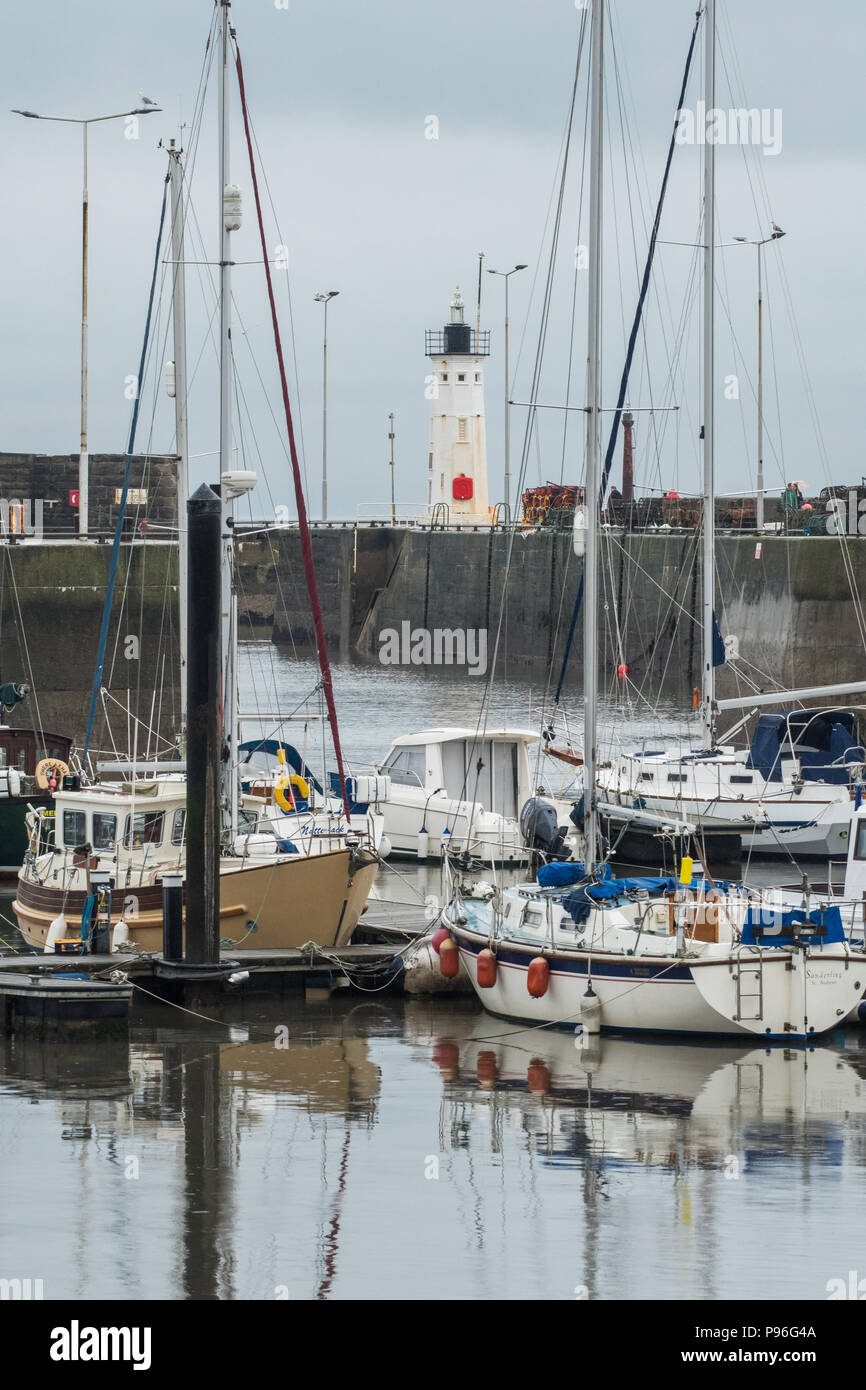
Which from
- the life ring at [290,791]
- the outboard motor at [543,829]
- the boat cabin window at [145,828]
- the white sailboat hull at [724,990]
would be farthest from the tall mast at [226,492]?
the outboard motor at [543,829]

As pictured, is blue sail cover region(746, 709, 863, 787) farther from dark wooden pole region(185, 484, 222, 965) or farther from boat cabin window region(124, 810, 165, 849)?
dark wooden pole region(185, 484, 222, 965)

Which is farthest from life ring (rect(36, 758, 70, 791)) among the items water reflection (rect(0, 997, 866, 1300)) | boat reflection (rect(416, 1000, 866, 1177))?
boat reflection (rect(416, 1000, 866, 1177))

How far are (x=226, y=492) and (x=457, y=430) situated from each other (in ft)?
178

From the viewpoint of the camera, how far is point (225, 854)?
18844mm

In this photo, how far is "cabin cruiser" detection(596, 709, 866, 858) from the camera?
27453 mm

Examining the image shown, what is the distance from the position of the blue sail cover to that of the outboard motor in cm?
477

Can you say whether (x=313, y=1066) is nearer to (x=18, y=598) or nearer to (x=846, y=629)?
(x=18, y=598)

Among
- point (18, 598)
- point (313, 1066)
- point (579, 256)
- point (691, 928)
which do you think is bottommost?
point (313, 1066)

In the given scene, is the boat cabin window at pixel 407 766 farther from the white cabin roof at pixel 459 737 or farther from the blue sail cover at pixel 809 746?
the blue sail cover at pixel 809 746

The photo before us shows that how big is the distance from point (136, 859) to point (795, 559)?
33054 millimetres

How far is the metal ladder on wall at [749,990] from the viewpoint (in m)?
15.9

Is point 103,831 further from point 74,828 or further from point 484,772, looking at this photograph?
point 484,772
